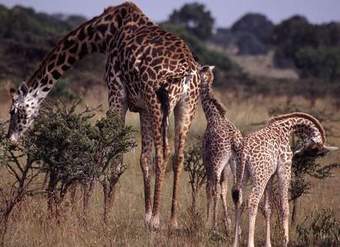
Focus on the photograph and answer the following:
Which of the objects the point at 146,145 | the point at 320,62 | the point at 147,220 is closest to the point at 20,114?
the point at 146,145

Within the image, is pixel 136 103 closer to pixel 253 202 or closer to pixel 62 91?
pixel 253 202

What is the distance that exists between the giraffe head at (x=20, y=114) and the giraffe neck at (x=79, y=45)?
0.26 ft

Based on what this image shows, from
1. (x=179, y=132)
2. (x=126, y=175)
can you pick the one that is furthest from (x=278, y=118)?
(x=126, y=175)

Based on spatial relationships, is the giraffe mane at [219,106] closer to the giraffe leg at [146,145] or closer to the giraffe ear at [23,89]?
the giraffe leg at [146,145]

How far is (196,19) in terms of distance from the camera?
5581 centimetres

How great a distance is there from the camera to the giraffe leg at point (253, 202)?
7.22 m

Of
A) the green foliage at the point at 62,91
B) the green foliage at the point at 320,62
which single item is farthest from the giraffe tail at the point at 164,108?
the green foliage at the point at 320,62

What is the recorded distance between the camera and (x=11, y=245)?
735 centimetres

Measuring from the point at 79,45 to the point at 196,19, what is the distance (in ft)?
153

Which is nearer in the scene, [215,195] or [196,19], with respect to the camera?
[215,195]

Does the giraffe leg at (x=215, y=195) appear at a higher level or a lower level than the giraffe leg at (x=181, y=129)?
lower

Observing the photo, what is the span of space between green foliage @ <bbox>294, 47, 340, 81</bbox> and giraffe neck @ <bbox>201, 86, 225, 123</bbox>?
3125 cm

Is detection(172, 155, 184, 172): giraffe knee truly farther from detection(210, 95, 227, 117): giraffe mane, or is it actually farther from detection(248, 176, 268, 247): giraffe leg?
detection(248, 176, 268, 247): giraffe leg

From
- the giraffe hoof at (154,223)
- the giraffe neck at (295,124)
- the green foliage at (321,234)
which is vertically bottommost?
the green foliage at (321,234)
